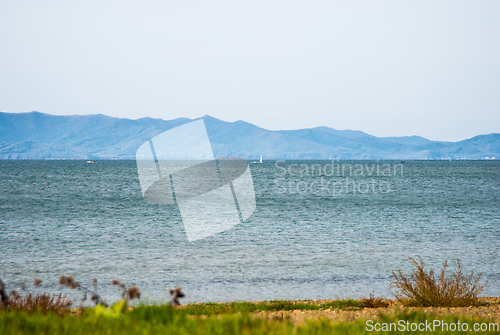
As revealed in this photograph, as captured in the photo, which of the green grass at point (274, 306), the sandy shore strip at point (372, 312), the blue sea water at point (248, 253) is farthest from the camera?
the blue sea water at point (248, 253)

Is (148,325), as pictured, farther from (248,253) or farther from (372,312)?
(248,253)

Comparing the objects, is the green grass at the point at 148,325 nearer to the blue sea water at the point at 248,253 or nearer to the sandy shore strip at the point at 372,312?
the sandy shore strip at the point at 372,312

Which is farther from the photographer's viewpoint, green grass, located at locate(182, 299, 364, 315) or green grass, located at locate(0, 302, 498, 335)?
green grass, located at locate(182, 299, 364, 315)

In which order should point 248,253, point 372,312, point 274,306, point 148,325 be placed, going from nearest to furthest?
point 148,325 < point 372,312 < point 274,306 < point 248,253

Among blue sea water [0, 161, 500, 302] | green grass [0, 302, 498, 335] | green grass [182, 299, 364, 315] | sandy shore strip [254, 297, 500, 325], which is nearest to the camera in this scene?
green grass [0, 302, 498, 335]

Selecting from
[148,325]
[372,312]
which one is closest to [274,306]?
[372,312]

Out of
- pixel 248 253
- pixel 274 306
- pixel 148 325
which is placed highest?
pixel 148 325

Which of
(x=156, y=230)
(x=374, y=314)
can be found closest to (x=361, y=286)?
(x=374, y=314)

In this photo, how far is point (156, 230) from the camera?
2580 centimetres

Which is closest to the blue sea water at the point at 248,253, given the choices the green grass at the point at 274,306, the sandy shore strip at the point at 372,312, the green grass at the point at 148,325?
the green grass at the point at 274,306

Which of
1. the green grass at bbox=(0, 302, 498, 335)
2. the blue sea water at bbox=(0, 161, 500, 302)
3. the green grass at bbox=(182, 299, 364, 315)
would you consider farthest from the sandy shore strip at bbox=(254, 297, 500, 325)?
the blue sea water at bbox=(0, 161, 500, 302)

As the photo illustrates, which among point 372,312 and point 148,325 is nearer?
point 148,325

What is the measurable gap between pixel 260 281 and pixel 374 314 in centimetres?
557

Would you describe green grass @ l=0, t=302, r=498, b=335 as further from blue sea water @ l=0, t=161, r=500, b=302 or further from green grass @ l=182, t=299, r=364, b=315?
blue sea water @ l=0, t=161, r=500, b=302
